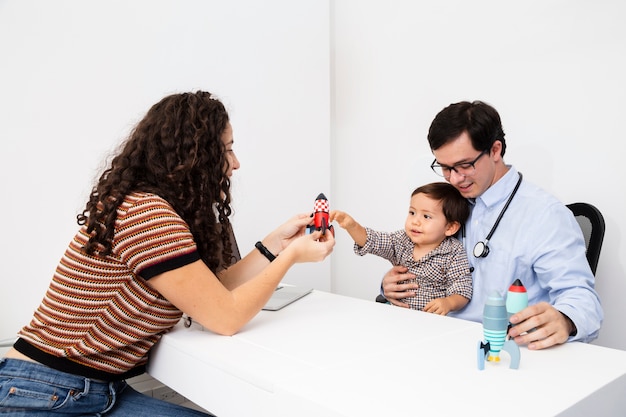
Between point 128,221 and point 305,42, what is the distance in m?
2.46

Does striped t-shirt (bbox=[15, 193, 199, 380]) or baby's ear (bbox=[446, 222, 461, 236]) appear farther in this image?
baby's ear (bbox=[446, 222, 461, 236])

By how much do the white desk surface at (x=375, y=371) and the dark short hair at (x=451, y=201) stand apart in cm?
54

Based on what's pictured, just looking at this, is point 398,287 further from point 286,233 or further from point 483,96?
point 483,96

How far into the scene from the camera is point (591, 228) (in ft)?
6.40

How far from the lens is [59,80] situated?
242 centimetres

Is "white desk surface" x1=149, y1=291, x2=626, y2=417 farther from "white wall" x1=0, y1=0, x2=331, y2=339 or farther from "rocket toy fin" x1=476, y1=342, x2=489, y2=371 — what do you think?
"white wall" x1=0, y1=0, x2=331, y2=339

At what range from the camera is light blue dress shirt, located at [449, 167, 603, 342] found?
164 cm

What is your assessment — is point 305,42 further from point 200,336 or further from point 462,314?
point 200,336

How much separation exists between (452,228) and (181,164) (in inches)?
44.7

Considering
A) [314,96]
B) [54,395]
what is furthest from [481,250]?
[314,96]

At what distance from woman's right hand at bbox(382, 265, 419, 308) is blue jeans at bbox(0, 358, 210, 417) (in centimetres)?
97

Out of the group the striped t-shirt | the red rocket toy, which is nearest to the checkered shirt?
the red rocket toy

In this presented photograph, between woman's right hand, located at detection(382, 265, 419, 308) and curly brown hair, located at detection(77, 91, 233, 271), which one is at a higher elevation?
curly brown hair, located at detection(77, 91, 233, 271)

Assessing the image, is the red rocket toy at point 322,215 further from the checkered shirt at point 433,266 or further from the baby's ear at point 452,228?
the baby's ear at point 452,228
